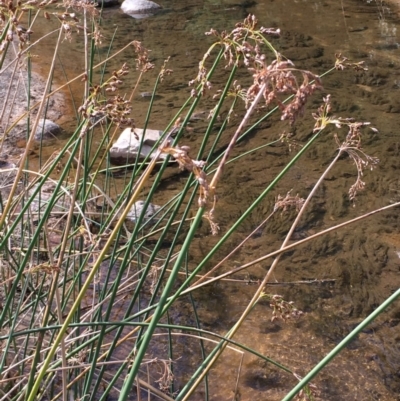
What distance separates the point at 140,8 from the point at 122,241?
5428 mm

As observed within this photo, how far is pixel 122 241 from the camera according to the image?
3.03m

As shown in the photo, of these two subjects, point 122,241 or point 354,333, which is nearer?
point 354,333

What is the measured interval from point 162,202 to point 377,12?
467 centimetres

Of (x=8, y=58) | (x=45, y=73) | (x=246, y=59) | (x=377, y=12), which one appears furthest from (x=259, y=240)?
(x=377, y=12)

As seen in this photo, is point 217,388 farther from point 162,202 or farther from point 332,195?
point 332,195

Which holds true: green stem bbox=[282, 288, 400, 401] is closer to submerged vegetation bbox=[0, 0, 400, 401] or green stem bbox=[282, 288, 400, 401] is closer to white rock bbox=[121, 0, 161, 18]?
submerged vegetation bbox=[0, 0, 400, 401]

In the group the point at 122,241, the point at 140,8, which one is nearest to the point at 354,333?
the point at 122,241

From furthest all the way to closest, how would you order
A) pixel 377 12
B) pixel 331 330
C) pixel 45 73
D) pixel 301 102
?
pixel 377 12
pixel 45 73
pixel 331 330
pixel 301 102

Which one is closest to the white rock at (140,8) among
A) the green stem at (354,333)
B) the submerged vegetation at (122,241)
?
the submerged vegetation at (122,241)

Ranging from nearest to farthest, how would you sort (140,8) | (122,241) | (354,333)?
(354,333)
(122,241)
(140,8)

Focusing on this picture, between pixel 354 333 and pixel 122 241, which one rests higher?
pixel 354 333

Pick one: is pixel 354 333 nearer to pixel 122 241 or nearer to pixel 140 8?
pixel 122 241

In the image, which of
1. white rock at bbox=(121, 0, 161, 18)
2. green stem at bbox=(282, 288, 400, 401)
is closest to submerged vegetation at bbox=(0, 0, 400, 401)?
green stem at bbox=(282, 288, 400, 401)

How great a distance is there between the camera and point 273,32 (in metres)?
0.95
